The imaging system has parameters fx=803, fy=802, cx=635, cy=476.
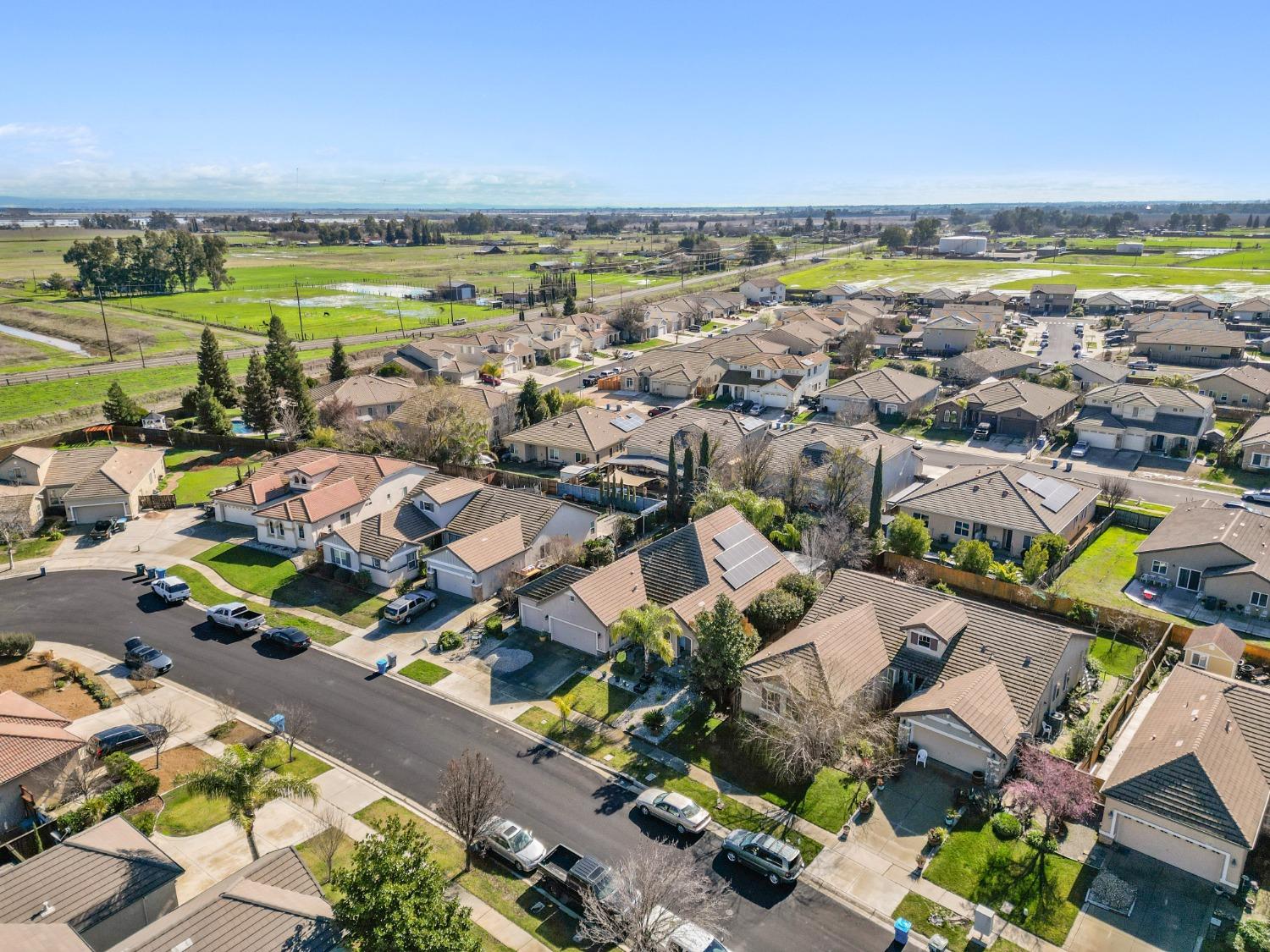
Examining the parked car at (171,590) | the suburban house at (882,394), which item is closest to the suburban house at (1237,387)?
the suburban house at (882,394)

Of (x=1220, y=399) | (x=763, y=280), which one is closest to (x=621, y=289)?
(x=763, y=280)

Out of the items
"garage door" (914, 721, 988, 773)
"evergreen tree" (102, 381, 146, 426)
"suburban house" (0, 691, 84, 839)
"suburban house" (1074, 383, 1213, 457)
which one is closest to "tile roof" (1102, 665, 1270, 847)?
"garage door" (914, 721, 988, 773)

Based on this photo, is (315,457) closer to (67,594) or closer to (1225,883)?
(67,594)

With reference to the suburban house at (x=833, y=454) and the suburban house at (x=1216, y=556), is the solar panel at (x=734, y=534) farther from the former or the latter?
the suburban house at (x=1216, y=556)

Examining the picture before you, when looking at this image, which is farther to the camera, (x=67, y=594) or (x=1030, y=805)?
(x=67, y=594)

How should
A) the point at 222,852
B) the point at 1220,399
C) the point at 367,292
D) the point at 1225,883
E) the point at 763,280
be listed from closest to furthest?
the point at 1225,883 → the point at 222,852 → the point at 1220,399 → the point at 763,280 → the point at 367,292

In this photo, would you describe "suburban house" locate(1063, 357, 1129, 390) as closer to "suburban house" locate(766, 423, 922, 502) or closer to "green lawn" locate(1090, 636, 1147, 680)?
"suburban house" locate(766, 423, 922, 502)

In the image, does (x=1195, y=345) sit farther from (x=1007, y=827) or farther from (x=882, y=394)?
(x=1007, y=827)
